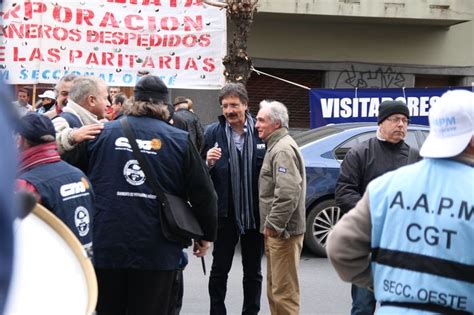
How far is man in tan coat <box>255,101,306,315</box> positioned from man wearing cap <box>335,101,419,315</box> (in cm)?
39

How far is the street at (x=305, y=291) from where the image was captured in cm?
894

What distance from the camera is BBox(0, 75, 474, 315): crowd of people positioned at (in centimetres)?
313

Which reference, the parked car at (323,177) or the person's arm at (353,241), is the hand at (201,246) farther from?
the parked car at (323,177)

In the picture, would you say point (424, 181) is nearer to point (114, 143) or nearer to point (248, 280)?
point (114, 143)

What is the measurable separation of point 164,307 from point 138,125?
106cm

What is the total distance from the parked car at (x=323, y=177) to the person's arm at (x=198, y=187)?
6.14 metres

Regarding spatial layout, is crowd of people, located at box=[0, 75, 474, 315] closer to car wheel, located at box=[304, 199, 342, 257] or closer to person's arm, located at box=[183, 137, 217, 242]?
person's arm, located at box=[183, 137, 217, 242]

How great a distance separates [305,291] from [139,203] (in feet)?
16.0

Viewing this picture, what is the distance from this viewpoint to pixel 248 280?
7.71 meters

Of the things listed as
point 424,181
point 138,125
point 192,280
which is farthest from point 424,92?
point 424,181

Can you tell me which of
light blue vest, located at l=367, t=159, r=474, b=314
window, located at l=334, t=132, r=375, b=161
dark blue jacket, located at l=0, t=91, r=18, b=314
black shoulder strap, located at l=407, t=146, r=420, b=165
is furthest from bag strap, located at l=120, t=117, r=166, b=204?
window, located at l=334, t=132, r=375, b=161

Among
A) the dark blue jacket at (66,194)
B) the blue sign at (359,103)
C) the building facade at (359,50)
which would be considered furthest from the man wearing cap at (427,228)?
the building facade at (359,50)

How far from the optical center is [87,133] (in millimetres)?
5367

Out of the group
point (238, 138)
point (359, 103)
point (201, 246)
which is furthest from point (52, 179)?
point (359, 103)
